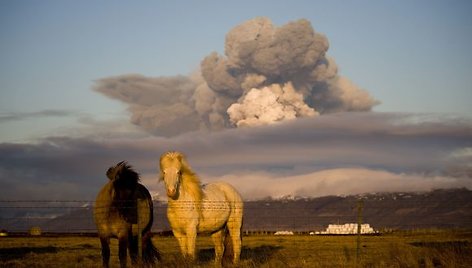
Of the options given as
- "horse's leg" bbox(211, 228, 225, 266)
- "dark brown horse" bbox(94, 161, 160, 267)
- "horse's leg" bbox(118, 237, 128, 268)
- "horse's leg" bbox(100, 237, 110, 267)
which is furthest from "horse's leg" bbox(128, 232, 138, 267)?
"horse's leg" bbox(211, 228, 225, 266)

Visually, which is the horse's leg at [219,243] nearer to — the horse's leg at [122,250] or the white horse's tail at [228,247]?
the white horse's tail at [228,247]

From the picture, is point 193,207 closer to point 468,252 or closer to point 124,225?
point 124,225

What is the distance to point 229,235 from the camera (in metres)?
24.0

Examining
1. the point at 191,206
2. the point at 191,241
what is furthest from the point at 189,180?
the point at 191,241

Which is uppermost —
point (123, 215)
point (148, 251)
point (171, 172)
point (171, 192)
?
point (171, 172)

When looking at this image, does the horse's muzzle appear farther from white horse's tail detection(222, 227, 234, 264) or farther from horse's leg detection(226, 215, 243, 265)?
white horse's tail detection(222, 227, 234, 264)

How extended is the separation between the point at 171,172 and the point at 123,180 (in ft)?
5.59

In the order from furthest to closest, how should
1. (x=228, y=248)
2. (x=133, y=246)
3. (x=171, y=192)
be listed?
(x=228, y=248) → (x=133, y=246) → (x=171, y=192)

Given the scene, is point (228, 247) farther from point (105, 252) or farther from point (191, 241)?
point (105, 252)

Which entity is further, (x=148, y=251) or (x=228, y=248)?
(x=228, y=248)

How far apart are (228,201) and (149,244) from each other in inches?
107

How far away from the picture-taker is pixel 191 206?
21656 mm

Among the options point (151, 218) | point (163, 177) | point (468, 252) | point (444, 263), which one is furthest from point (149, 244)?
point (468, 252)

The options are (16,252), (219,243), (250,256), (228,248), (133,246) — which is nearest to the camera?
(133,246)
